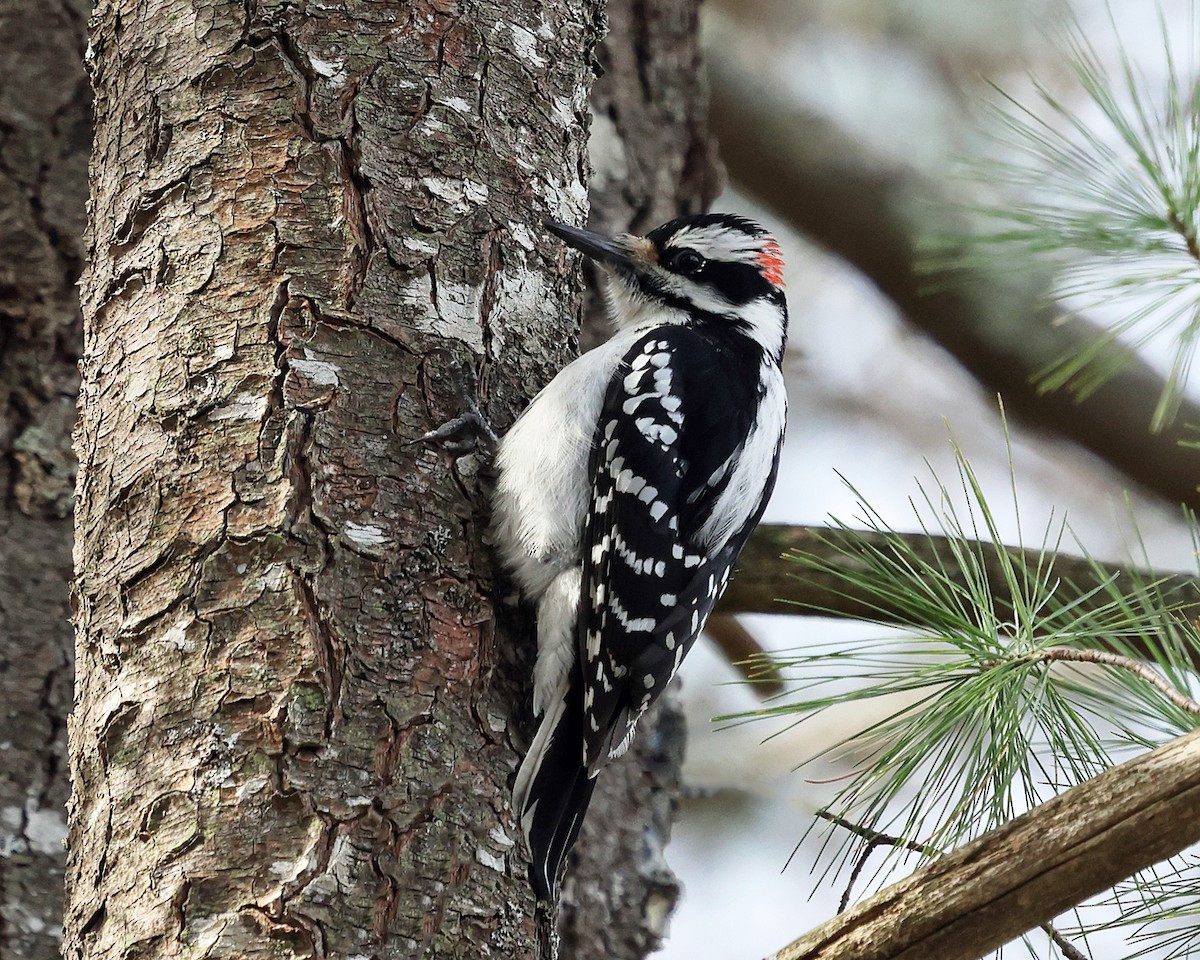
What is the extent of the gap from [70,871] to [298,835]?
0.40m

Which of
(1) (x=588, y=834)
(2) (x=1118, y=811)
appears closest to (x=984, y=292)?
(1) (x=588, y=834)

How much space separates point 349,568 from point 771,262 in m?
1.61

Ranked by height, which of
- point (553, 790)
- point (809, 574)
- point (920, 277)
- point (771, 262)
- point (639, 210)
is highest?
point (920, 277)

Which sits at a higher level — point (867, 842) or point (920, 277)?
point (920, 277)

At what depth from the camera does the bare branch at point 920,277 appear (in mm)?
4051

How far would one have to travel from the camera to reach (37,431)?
2982 millimetres

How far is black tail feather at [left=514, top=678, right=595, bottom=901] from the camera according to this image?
2.12 m

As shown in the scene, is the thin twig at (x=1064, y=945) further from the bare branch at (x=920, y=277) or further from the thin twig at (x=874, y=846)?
the bare branch at (x=920, y=277)

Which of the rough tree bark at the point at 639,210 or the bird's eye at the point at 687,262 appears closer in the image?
the bird's eye at the point at 687,262

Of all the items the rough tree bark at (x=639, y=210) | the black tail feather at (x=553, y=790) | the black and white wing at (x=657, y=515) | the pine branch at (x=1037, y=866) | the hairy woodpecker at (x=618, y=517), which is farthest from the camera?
the rough tree bark at (x=639, y=210)

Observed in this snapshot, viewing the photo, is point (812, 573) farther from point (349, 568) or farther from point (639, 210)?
point (639, 210)

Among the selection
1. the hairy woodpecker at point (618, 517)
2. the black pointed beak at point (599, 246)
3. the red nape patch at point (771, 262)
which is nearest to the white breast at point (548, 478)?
the hairy woodpecker at point (618, 517)

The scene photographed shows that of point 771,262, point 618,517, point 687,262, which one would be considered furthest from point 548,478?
point 771,262

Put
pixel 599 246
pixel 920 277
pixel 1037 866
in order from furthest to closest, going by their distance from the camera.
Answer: pixel 920 277
pixel 599 246
pixel 1037 866
